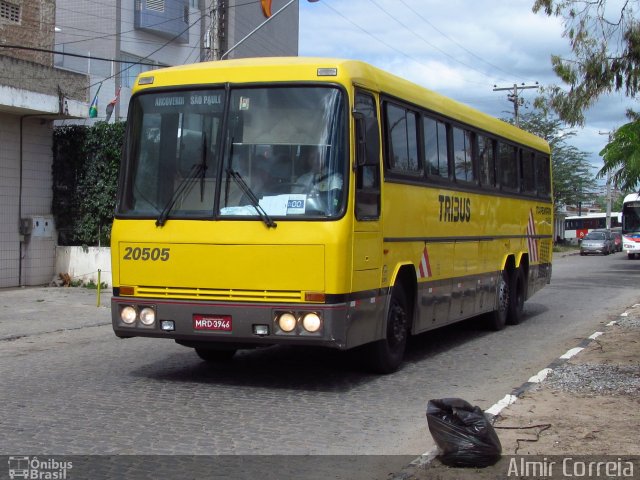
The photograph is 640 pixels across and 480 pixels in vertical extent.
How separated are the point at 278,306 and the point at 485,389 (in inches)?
101

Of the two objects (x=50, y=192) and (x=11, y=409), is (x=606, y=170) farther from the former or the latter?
(x=11, y=409)

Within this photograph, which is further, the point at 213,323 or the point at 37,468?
the point at 213,323

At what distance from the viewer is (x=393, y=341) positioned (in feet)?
30.2

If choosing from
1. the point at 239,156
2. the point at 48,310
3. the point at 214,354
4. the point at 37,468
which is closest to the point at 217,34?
the point at 48,310

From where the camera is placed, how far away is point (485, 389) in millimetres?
8656

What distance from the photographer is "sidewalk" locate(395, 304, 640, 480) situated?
18.5ft

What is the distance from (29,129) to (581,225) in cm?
6687

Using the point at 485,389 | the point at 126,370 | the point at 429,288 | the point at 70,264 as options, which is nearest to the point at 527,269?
the point at 429,288

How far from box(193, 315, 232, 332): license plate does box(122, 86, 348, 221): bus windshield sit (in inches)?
39.1

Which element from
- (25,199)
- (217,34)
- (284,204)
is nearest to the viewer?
(284,204)

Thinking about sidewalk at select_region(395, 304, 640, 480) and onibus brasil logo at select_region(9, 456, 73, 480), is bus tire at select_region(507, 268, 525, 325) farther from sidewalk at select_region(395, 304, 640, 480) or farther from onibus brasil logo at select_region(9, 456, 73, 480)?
onibus brasil logo at select_region(9, 456, 73, 480)

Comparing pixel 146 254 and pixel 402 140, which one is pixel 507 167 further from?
pixel 146 254

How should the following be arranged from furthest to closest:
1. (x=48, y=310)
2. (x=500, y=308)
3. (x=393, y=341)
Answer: (x=48, y=310), (x=500, y=308), (x=393, y=341)

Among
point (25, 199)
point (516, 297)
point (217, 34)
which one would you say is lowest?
point (516, 297)
